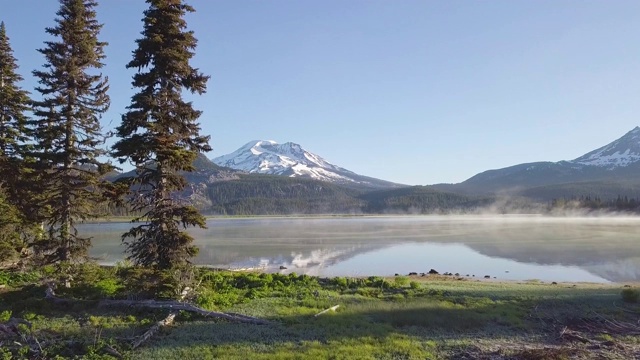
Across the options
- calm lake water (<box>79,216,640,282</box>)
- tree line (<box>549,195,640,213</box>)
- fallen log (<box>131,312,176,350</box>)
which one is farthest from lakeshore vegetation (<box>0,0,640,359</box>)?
tree line (<box>549,195,640,213</box>)

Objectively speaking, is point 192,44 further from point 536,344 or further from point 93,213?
point 536,344

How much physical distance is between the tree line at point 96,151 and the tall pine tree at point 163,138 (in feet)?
0.13

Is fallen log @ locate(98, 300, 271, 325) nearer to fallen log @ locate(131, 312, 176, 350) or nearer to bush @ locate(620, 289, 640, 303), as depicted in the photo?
fallen log @ locate(131, 312, 176, 350)

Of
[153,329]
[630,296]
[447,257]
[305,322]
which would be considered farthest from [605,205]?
[153,329]

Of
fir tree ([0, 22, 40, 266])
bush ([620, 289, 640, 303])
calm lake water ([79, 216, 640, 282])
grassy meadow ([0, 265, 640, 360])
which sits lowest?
calm lake water ([79, 216, 640, 282])

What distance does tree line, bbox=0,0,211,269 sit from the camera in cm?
1889

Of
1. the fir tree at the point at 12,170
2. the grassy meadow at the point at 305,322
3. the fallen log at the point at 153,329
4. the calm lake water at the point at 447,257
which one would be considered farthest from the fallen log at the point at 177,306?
the calm lake water at the point at 447,257

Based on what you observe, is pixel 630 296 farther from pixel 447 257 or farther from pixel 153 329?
pixel 447 257

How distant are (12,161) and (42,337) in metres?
16.3

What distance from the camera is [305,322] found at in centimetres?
1564

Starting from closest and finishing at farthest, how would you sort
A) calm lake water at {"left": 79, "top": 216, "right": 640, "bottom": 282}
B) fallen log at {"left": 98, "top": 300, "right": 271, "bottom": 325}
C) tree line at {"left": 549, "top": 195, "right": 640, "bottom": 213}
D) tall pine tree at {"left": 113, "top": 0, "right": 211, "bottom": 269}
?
fallen log at {"left": 98, "top": 300, "right": 271, "bottom": 325}
tall pine tree at {"left": 113, "top": 0, "right": 211, "bottom": 269}
calm lake water at {"left": 79, "top": 216, "right": 640, "bottom": 282}
tree line at {"left": 549, "top": 195, "right": 640, "bottom": 213}

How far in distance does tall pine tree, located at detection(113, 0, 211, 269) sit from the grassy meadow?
1.60 meters

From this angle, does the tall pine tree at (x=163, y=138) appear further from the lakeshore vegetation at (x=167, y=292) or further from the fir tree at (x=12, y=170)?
the fir tree at (x=12, y=170)

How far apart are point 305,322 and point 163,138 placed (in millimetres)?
8688
